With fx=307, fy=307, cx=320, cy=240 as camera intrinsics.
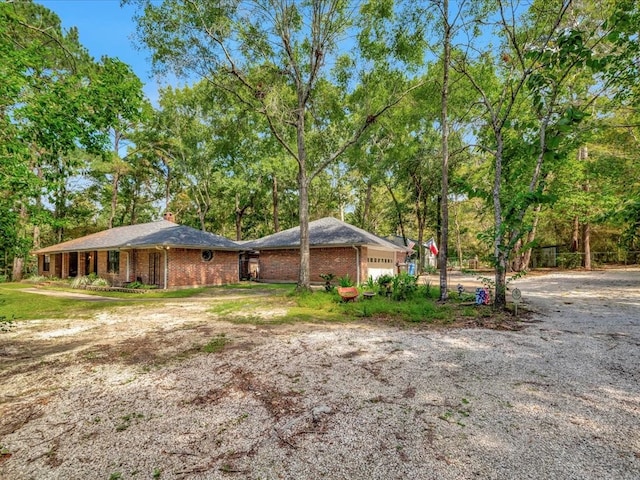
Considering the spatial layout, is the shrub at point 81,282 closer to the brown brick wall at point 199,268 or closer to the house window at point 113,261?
the house window at point 113,261

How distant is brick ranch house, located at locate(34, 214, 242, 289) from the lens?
57.4 feet

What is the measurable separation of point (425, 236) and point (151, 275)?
38.5m

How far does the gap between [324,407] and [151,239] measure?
1727cm

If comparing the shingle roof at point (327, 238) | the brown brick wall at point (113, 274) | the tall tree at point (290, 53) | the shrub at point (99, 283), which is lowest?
the shrub at point (99, 283)

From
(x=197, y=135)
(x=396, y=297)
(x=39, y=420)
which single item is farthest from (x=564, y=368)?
(x=197, y=135)

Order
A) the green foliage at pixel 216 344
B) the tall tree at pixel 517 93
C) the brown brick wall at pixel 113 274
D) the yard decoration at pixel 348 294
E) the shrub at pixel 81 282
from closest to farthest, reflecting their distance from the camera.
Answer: the green foliage at pixel 216 344
the tall tree at pixel 517 93
the yard decoration at pixel 348 294
the shrub at pixel 81 282
the brown brick wall at pixel 113 274

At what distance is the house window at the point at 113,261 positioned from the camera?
65.1ft

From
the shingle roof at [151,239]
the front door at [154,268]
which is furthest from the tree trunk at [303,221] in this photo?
the front door at [154,268]

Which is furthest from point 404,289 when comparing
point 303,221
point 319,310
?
point 303,221

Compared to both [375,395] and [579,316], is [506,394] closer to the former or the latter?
[375,395]

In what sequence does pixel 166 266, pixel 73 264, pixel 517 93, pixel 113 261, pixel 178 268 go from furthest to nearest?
pixel 73 264 < pixel 113 261 < pixel 178 268 < pixel 166 266 < pixel 517 93

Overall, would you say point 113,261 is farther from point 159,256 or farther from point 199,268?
point 199,268

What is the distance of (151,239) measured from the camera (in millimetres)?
17594

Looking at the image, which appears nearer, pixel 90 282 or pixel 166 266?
pixel 166 266
